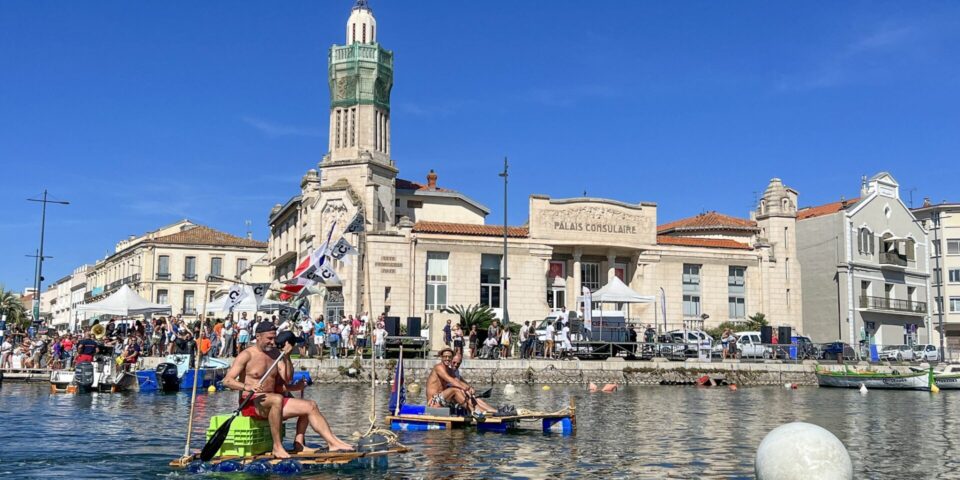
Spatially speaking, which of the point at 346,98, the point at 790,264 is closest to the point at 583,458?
the point at 346,98

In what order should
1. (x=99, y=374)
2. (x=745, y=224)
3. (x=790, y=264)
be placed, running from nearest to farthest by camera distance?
(x=99, y=374)
(x=790, y=264)
(x=745, y=224)

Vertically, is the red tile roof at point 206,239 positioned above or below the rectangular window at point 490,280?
above

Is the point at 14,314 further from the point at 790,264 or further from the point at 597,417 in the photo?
the point at 597,417

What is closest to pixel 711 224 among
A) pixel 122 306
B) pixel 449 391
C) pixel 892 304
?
pixel 892 304

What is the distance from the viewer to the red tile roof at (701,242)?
1978 inches

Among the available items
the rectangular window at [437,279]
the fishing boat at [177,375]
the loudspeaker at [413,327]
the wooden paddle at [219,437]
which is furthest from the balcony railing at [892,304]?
the wooden paddle at [219,437]

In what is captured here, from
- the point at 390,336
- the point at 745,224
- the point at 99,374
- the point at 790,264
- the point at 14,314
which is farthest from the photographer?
the point at 14,314

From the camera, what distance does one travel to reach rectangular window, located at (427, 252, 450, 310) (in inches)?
1804

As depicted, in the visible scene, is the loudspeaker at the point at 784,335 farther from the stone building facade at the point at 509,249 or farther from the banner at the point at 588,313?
the banner at the point at 588,313

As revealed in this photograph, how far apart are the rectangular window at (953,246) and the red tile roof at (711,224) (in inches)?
902

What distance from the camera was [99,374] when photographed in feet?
91.6

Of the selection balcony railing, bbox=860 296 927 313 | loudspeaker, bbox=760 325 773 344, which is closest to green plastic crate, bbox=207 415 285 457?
loudspeaker, bbox=760 325 773 344

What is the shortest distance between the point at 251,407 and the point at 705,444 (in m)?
8.53

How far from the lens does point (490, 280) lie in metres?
47.2
